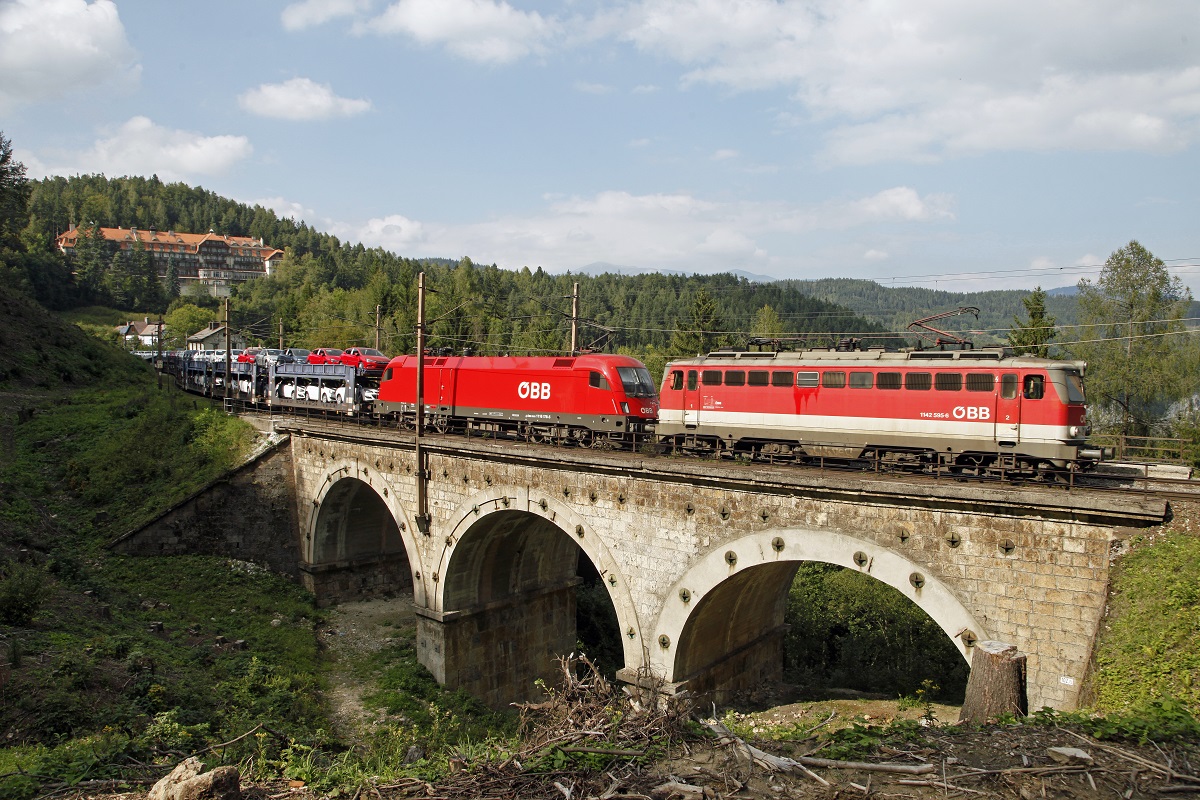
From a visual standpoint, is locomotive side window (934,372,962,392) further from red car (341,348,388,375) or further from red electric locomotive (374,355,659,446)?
red car (341,348,388,375)

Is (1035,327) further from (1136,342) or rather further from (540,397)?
(540,397)

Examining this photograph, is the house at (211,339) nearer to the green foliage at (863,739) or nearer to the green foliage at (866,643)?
the green foliage at (866,643)

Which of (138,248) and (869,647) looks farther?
(138,248)

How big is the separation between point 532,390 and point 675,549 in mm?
9935

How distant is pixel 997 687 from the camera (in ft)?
27.8

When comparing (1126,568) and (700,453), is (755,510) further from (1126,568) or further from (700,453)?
(1126,568)

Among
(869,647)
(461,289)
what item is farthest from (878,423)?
(461,289)

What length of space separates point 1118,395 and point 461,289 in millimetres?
68702

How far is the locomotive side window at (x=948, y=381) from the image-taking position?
16.5m

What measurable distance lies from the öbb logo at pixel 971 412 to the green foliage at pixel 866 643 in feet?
38.7

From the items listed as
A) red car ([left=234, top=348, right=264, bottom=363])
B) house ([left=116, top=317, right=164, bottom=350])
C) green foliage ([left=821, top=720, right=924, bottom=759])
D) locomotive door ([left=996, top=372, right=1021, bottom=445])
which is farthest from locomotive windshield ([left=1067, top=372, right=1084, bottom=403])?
house ([left=116, top=317, right=164, bottom=350])

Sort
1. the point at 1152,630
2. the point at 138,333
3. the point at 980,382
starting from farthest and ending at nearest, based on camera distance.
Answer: the point at 138,333, the point at 980,382, the point at 1152,630

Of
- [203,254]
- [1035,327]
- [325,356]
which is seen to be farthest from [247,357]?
[203,254]

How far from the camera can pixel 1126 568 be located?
1162 cm
